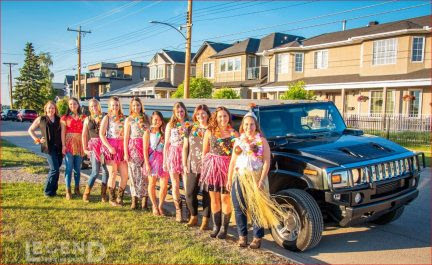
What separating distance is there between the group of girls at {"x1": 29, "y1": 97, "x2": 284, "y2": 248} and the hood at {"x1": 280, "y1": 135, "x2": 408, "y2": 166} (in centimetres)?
62

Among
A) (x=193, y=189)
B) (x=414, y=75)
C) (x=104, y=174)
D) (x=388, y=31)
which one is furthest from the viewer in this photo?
(x=388, y=31)

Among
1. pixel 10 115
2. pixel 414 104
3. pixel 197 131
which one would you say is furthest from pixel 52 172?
pixel 10 115

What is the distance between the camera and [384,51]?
87.1 feet

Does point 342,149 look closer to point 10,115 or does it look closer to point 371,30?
point 371,30

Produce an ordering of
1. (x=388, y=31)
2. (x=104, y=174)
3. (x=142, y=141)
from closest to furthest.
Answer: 1. (x=142, y=141)
2. (x=104, y=174)
3. (x=388, y=31)

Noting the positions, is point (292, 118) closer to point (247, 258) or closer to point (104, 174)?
point (247, 258)

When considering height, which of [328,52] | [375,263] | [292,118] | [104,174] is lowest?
[375,263]

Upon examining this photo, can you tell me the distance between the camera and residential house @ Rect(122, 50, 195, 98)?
47062 millimetres

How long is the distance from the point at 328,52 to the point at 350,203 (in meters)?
27.5

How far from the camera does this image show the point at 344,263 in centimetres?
477

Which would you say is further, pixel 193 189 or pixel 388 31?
pixel 388 31

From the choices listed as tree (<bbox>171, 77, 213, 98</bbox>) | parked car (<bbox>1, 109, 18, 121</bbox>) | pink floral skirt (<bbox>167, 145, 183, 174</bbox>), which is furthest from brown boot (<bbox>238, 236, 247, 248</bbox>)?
parked car (<bbox>1, 109, 18, 121</bbox>)

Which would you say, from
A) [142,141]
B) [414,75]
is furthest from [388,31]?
[142,141]

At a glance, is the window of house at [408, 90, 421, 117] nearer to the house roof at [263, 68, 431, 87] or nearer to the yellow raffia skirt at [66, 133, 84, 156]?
the house roof at [263, 68, 431, 87]
